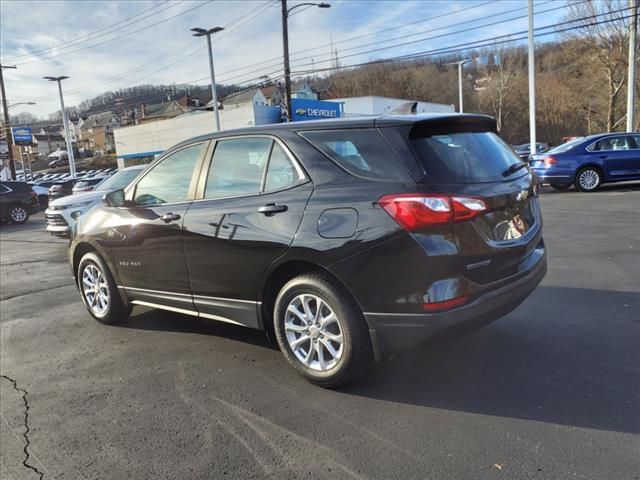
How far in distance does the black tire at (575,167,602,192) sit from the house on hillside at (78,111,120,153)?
350 feet

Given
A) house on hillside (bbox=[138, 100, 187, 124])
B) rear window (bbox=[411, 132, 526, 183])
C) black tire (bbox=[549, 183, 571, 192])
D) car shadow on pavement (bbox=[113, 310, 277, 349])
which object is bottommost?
car shadow on pavement (bbox=[113, 310, 277, 349])

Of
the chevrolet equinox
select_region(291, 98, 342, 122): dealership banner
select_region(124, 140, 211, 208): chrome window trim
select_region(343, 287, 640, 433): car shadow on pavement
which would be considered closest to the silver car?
select_region(124, 140, 211, 208): chrome window trim

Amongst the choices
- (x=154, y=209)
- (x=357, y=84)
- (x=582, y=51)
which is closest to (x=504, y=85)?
Result: (x=357, y=84)

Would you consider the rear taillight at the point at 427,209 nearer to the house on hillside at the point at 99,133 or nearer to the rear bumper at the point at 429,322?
the rear bumper at the point at 429,322

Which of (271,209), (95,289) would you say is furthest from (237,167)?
(95,289)

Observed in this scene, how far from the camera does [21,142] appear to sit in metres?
60.7

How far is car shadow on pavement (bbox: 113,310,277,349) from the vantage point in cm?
446

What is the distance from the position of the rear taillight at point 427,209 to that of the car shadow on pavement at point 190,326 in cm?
185

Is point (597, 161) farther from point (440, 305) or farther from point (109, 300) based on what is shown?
point (109, 300)

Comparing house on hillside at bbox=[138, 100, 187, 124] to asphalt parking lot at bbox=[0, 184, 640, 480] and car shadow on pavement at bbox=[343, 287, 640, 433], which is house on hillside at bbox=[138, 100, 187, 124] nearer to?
asphalt parking lot at bbox=[0, 184, 640, 480]

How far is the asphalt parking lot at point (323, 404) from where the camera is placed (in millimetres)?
2609

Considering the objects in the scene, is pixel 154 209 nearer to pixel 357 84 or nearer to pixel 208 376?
pixel 208 376

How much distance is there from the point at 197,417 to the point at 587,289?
416 centimetres

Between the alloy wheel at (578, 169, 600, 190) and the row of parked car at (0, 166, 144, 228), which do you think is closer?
the row of parked car at (0, 166, 144, 228)
